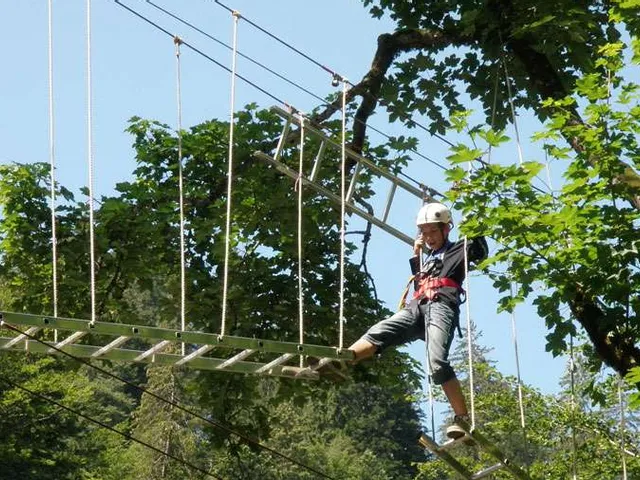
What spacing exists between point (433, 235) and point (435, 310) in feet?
1.48

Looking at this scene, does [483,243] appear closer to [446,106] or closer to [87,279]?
[446,106]

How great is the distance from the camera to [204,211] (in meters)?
16.6

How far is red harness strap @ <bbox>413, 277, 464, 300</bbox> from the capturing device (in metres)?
9.91

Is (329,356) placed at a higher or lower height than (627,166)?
lower

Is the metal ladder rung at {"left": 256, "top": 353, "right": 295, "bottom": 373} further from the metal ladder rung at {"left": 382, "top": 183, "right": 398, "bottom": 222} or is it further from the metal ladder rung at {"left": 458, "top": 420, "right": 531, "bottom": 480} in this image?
the metal ladder rung at {"left": 382, "top": 183, "right": 398, "bottom": 222}

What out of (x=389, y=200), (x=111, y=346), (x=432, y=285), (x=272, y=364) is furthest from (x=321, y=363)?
(x=389, y=200)

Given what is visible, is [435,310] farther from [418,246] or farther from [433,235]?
[418,246]

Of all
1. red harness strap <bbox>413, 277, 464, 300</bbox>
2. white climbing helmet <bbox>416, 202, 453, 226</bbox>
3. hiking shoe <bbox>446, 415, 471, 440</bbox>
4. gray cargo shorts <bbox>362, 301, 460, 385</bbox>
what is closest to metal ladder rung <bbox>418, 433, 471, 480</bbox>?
hiking shoe <bbox>446, 415, 471, 440</bbox>

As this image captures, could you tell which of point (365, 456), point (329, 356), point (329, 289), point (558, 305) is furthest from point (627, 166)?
point (365, 456)

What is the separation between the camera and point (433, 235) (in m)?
10.0

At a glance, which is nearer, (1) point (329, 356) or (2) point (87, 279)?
(1) point (329, 356)

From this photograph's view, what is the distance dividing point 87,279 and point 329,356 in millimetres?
6685

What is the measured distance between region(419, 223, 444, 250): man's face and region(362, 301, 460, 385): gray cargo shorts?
35 cm

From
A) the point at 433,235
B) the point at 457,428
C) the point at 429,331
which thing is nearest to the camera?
the point at 457,428
